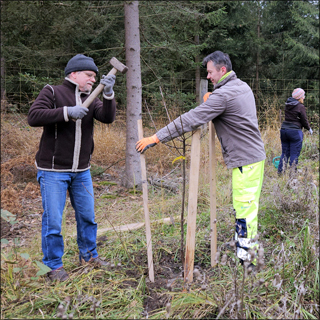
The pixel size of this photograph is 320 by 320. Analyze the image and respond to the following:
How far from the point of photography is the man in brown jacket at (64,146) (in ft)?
8.71

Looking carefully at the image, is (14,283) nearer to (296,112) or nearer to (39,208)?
(39,208)

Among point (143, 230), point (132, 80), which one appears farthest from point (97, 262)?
point (132, 80)

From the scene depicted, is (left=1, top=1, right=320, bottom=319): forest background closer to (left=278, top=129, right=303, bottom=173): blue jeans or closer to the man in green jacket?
the man in green jacket

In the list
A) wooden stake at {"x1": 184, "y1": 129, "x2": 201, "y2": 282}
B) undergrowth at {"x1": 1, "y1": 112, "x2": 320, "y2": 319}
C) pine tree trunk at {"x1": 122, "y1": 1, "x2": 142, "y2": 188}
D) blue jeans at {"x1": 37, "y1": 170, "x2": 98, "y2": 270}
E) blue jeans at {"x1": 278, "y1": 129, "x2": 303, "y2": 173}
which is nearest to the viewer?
undergrowth at {"x1": 1, "y1": 112, "x2": 320, "y2": 319}

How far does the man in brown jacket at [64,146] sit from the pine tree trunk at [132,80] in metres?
2.58

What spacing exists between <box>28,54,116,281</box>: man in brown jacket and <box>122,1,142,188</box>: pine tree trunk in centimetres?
258

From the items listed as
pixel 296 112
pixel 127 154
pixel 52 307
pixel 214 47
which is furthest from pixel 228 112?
pixel 214 47

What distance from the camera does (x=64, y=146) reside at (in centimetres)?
273

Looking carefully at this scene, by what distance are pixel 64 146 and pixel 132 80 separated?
303 centimetres

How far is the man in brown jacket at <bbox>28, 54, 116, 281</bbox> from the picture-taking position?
8.71 ft

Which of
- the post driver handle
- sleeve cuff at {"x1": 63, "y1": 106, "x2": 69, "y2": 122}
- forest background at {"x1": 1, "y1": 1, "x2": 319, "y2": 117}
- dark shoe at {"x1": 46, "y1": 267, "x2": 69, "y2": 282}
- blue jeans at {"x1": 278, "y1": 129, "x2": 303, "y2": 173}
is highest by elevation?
forest background at {"x1": 1, "y1": 1, "x2": 319, "y2": 117}

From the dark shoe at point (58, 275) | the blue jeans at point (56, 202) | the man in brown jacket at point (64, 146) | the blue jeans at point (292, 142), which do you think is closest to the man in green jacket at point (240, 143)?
the man in brown jacket at point (64, 146)

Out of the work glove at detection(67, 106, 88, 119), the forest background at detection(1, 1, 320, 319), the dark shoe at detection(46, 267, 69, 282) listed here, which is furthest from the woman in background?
the dark shoe at detection(46, 267, 69, 282)

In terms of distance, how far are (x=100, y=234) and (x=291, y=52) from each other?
44.9ft
